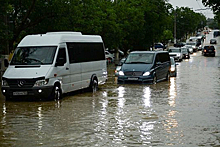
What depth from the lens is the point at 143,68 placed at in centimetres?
2434

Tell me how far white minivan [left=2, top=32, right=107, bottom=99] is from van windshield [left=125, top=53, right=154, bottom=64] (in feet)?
15.8

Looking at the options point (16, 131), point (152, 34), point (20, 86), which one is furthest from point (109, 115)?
point (152, 34)

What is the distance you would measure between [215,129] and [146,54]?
48.8ft

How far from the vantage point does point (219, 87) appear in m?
23.4

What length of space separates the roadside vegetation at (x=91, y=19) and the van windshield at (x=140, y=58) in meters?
6.29

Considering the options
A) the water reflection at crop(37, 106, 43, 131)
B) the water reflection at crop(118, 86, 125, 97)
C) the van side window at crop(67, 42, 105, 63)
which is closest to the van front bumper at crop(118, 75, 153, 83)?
the water reflection at crop(118, 86, 125, 97)

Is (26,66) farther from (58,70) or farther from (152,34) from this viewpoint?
(152,34)

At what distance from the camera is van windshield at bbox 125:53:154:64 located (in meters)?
25.2

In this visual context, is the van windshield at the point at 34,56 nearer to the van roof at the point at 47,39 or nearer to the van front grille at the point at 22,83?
the van roof at the point at 47,39

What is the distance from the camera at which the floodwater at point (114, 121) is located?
32.1ft

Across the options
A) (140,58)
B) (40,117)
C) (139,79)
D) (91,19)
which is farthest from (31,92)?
(91,19)

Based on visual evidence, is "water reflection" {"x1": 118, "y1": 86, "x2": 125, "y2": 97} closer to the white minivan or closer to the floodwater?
the floodwater

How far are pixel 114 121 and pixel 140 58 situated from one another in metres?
13.3

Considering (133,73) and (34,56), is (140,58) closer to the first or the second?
(133,73)
